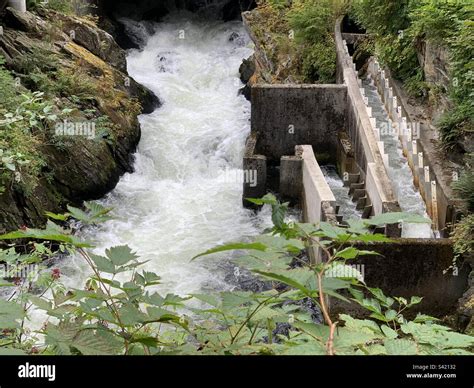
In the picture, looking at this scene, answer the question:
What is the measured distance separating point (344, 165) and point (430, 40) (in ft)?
10.9

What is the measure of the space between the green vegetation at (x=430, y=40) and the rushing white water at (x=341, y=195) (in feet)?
7.37

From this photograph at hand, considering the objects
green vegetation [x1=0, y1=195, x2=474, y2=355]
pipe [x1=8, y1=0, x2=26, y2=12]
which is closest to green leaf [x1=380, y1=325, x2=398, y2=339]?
green vegetation [x1=0, y1=195, x2=474, y2=355]

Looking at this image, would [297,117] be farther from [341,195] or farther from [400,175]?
[400,175]

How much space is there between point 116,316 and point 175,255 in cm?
952

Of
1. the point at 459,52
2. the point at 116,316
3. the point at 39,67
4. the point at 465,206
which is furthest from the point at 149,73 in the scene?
the point at 116,316

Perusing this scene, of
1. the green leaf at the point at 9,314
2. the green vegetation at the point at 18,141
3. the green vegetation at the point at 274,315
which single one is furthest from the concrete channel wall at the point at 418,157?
the green leaf at the point at 9,314

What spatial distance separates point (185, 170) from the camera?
15.4 meters

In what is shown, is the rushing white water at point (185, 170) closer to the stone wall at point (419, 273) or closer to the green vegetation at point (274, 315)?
the stone wall at point (419, 273)

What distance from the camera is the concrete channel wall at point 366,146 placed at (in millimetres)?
10680

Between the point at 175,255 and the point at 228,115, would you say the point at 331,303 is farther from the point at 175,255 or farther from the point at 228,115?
the point at 228,115

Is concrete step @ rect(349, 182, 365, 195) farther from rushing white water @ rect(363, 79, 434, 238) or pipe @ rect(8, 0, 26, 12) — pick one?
pipe @ rect(8, 0, 26, 12)

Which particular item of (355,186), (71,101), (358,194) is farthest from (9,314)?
(71,101)

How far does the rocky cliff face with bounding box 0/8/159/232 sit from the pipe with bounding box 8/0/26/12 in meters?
0.24
